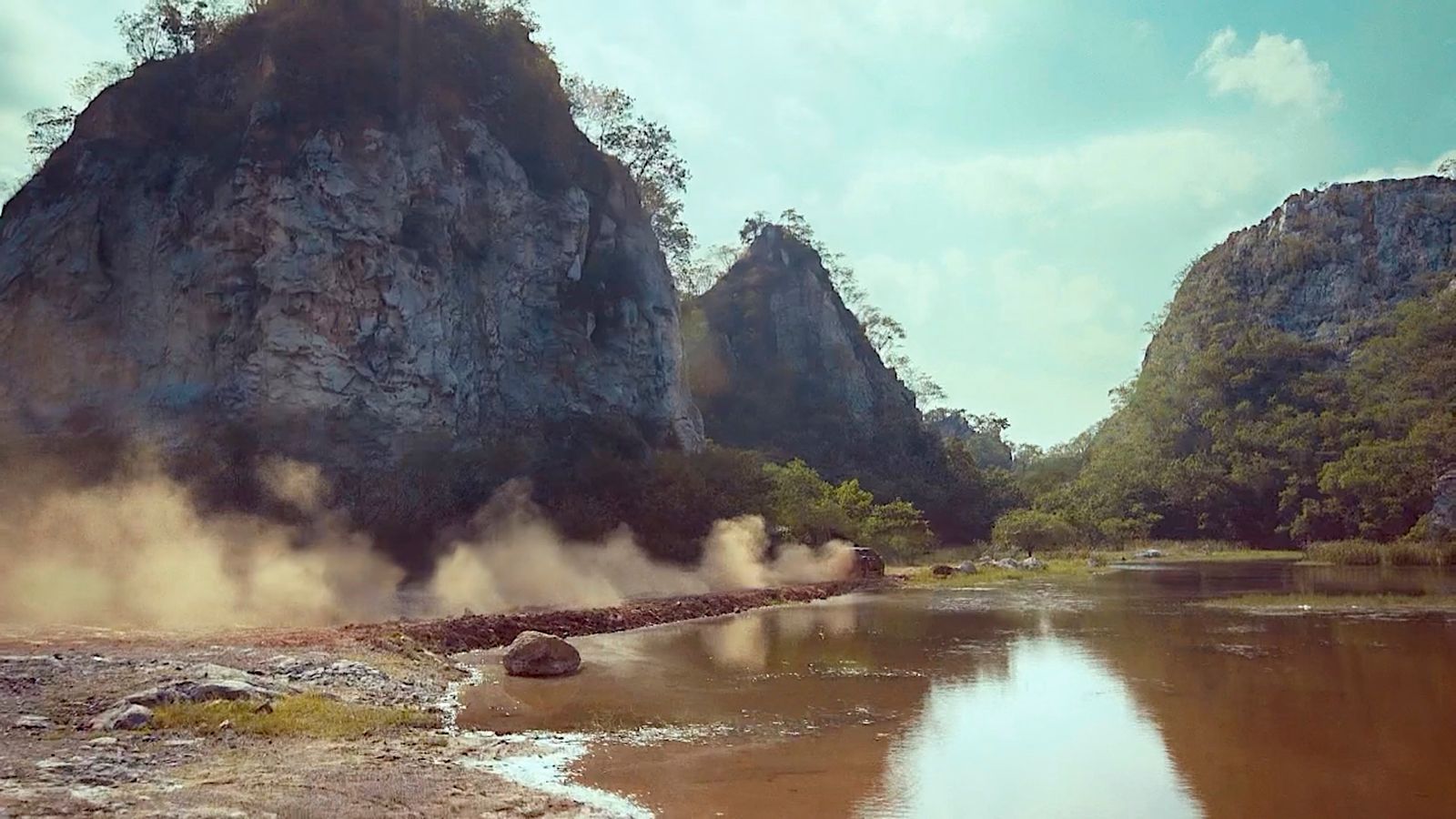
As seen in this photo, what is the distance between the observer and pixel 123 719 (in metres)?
11.0

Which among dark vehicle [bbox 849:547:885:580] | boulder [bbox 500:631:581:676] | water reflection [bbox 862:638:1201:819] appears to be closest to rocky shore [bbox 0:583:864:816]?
boulder [bbox 500:631:581:676]

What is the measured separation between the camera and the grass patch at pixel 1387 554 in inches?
1778

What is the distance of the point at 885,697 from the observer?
1534 cm

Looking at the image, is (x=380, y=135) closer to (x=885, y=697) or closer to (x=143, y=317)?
(x=143, y=317)

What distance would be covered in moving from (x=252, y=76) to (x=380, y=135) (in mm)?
7363

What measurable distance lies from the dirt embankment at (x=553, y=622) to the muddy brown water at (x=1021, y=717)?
4.78 feet

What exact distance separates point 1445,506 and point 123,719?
60977mm

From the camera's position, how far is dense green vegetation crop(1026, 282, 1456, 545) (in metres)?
60.8

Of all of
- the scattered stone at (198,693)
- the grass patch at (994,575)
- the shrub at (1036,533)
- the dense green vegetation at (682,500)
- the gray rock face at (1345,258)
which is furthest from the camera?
the gray rock face at (1345,258)

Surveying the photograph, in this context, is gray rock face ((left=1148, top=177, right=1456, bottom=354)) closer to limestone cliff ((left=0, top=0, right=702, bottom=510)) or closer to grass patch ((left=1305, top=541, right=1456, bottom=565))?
grass patch ((left=1305, top=541, right=1456, bottom=565))

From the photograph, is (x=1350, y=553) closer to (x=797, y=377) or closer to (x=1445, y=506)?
(x=1445, y=506)

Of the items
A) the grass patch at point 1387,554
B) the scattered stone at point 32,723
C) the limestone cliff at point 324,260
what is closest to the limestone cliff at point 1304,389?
the grass patch at point 1387,554

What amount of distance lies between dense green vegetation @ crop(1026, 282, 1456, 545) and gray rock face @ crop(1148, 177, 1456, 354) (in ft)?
10.4

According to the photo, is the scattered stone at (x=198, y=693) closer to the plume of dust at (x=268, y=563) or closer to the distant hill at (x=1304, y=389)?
the plume of dust at (x=268, y=563)
